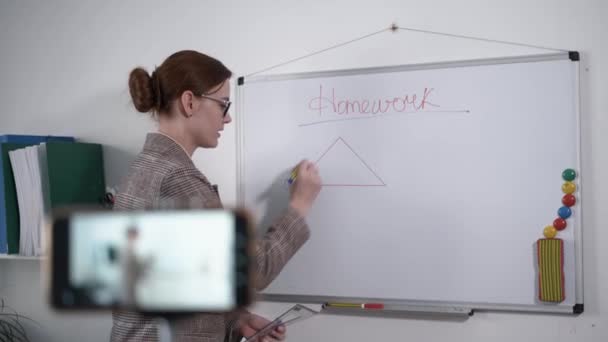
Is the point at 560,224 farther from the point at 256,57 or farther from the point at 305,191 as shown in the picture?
the point at 256,57

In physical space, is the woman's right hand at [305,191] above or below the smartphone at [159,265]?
above

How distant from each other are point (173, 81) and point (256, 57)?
0.63 meters

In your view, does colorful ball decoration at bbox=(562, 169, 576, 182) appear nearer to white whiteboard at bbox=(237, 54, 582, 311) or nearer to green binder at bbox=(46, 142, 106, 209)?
white whiteboard at bbox=(237, 54, 582, 311)

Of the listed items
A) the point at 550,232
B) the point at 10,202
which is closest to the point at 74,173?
the point at 10,202

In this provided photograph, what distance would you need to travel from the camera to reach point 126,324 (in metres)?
1.09

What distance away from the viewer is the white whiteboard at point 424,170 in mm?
1541

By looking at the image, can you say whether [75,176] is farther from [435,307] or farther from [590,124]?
[590,124]

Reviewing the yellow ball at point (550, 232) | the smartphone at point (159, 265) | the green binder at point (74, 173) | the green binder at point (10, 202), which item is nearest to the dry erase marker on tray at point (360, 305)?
the yellow ball at point (550, 232)

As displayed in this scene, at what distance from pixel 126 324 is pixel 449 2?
127 centimetres

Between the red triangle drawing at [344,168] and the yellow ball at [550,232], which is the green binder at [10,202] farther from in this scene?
the yellow ball at [550,232]

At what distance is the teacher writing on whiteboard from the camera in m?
1.07

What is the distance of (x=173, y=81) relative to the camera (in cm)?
124

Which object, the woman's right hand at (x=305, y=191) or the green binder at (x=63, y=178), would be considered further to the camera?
the green binder at (x=63, y=178)

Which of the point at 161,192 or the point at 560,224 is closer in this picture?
the point at 161,192
